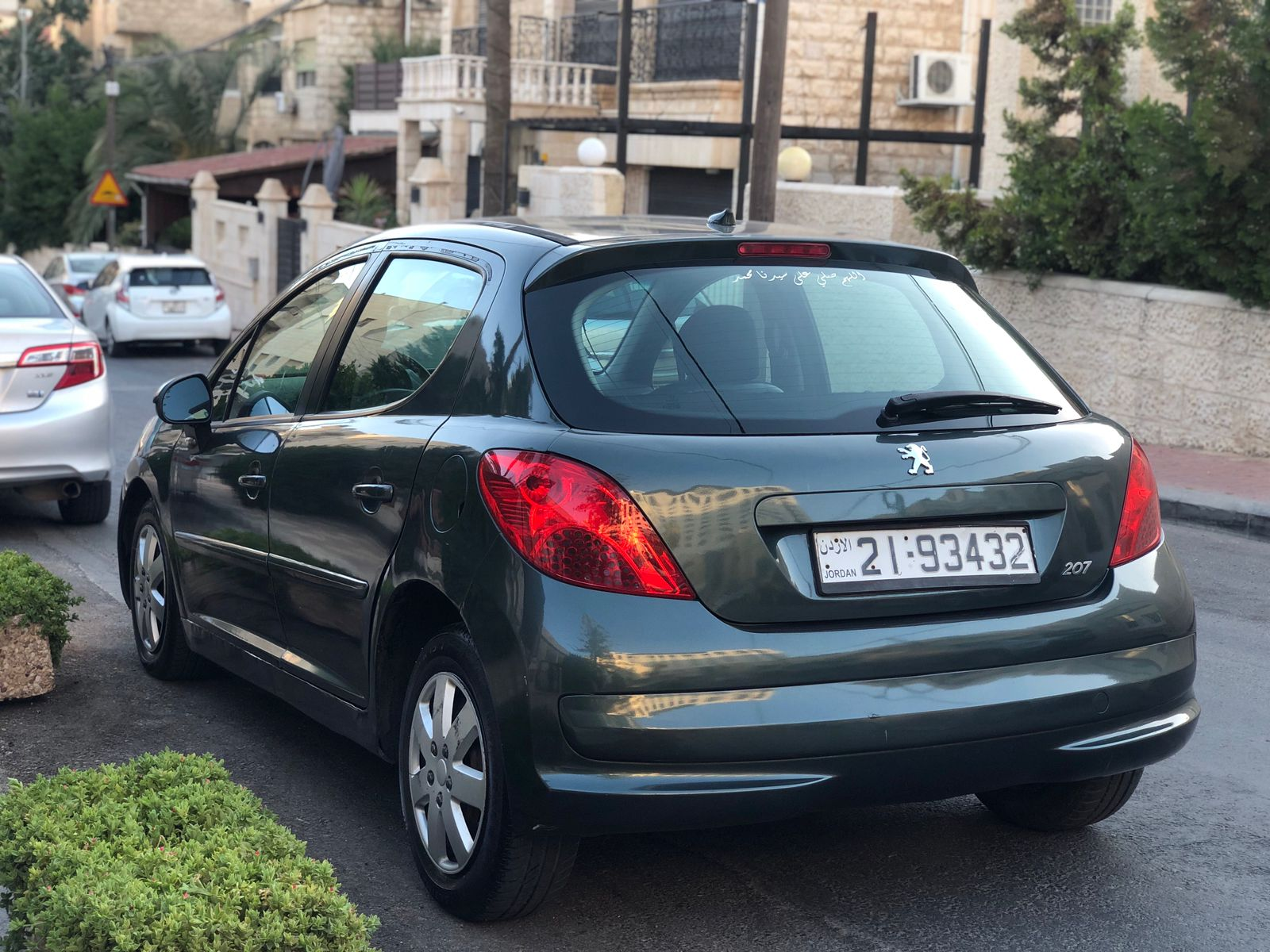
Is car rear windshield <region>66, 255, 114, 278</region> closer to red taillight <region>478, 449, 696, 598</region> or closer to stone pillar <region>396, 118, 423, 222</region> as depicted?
stone pillar <region>396, 118, 423, 222</region>

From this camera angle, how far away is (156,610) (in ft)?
19.8

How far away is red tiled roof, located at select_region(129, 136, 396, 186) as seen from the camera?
39.8 m

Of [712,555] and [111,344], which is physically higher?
[712,555]

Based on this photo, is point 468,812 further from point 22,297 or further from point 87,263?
point 87,263

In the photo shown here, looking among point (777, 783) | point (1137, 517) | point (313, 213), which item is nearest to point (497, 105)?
point (313, 213)

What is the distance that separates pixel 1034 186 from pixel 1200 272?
1.82m

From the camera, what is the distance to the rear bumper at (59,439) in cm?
898

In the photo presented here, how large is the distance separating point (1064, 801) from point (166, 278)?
22486mm

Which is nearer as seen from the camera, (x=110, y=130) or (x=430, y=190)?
(x=430, y=190)

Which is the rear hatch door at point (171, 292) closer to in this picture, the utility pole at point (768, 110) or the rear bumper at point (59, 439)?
the utility pole at point (768, 110)

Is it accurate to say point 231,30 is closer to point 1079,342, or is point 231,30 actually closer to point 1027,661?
point 1079,342

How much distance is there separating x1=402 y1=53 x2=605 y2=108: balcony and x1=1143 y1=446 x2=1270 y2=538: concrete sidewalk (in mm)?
22081

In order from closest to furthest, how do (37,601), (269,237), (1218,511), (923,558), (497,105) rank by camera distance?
(923,558)
(37,601)
(1218,511)
(497,105)
(269,237)

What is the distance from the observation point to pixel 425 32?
50.2 m
